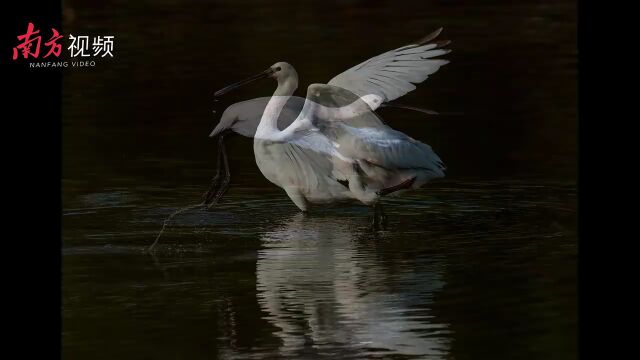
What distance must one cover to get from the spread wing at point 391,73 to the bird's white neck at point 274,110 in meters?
0.45

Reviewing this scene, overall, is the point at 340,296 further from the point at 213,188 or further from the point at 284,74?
the point at 284,74

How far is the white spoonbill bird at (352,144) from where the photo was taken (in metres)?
9.70

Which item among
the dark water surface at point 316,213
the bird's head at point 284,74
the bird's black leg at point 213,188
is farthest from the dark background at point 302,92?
the bird's head at point 284,74

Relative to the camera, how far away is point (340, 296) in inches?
302

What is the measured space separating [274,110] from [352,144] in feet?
2.07

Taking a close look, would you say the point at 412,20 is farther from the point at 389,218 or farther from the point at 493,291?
the point at 493,291

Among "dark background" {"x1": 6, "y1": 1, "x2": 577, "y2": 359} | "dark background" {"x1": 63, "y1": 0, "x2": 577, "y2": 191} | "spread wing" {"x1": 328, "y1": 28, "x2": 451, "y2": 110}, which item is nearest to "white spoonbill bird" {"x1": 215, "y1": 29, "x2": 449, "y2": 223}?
"spread wing" {"x1": 328, "y1": 28, "x2": 451, "y2": 110}

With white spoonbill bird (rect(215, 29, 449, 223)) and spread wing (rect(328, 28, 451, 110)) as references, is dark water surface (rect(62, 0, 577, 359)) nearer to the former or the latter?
white spoonbill bird (rect(215, 29, 449, 223))

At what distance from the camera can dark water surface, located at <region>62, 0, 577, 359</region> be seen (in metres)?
7.18

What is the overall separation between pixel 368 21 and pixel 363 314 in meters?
8.51

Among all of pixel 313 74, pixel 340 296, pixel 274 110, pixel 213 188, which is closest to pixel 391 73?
pixel 274 110

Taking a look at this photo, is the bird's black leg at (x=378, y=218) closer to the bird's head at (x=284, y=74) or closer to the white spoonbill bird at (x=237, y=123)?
the white spoonbill bird at (x=237, y=123)

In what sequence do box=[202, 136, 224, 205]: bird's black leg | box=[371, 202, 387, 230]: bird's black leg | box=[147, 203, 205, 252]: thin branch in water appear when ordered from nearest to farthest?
box=[147, 203, 205, 252]: thin branch in water < box=[371, 202, 387, 230]: bird's black leg < box=[202, 136, 224, 205]: bird's black leg

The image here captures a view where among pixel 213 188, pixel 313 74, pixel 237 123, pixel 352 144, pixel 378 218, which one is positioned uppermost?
pixel 313 74
